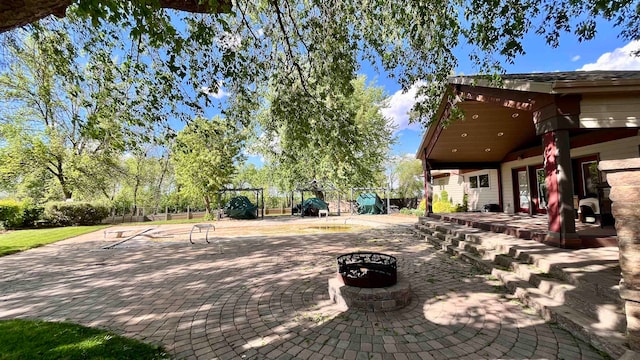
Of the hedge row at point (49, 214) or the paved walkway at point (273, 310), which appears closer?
the paved walkway at point (273, 310)

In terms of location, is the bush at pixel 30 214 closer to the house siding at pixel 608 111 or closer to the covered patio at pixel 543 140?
the covered patio at pixel 543 140

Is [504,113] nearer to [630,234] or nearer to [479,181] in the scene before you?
[479,181]

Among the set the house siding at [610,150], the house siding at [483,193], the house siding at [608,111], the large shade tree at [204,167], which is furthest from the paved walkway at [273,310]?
the large shade tree at [204,167]

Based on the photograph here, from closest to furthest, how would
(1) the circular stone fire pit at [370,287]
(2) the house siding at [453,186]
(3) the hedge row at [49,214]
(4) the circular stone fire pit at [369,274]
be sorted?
(1) the circular stone fire pit at [370,287] → (4) the circular stone fire pit at [369,274] → (3) the hedge row at [49,214] → (2) the house siding at [453,186]

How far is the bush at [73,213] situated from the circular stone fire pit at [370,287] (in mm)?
18907

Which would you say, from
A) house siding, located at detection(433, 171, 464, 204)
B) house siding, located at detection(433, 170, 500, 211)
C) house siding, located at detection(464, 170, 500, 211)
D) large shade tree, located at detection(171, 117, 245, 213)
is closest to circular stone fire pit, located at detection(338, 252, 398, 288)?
house siding, located at detection(464, 170, 500, 211)

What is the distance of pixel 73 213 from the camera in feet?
51.9

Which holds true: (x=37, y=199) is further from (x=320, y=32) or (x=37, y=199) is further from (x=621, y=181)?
(x=621, y=181)

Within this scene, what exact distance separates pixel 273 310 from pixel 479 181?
14.0 m

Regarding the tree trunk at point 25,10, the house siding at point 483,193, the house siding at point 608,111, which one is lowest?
the house siding at point 483,193

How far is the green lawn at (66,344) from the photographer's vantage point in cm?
254

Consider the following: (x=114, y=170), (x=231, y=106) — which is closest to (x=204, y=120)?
(x=231, y=106)

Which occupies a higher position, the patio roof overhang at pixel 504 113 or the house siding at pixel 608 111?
the patio roof overhang at pixel 504 113

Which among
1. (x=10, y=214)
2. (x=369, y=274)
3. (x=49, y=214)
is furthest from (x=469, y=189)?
(x=10, y=214)
